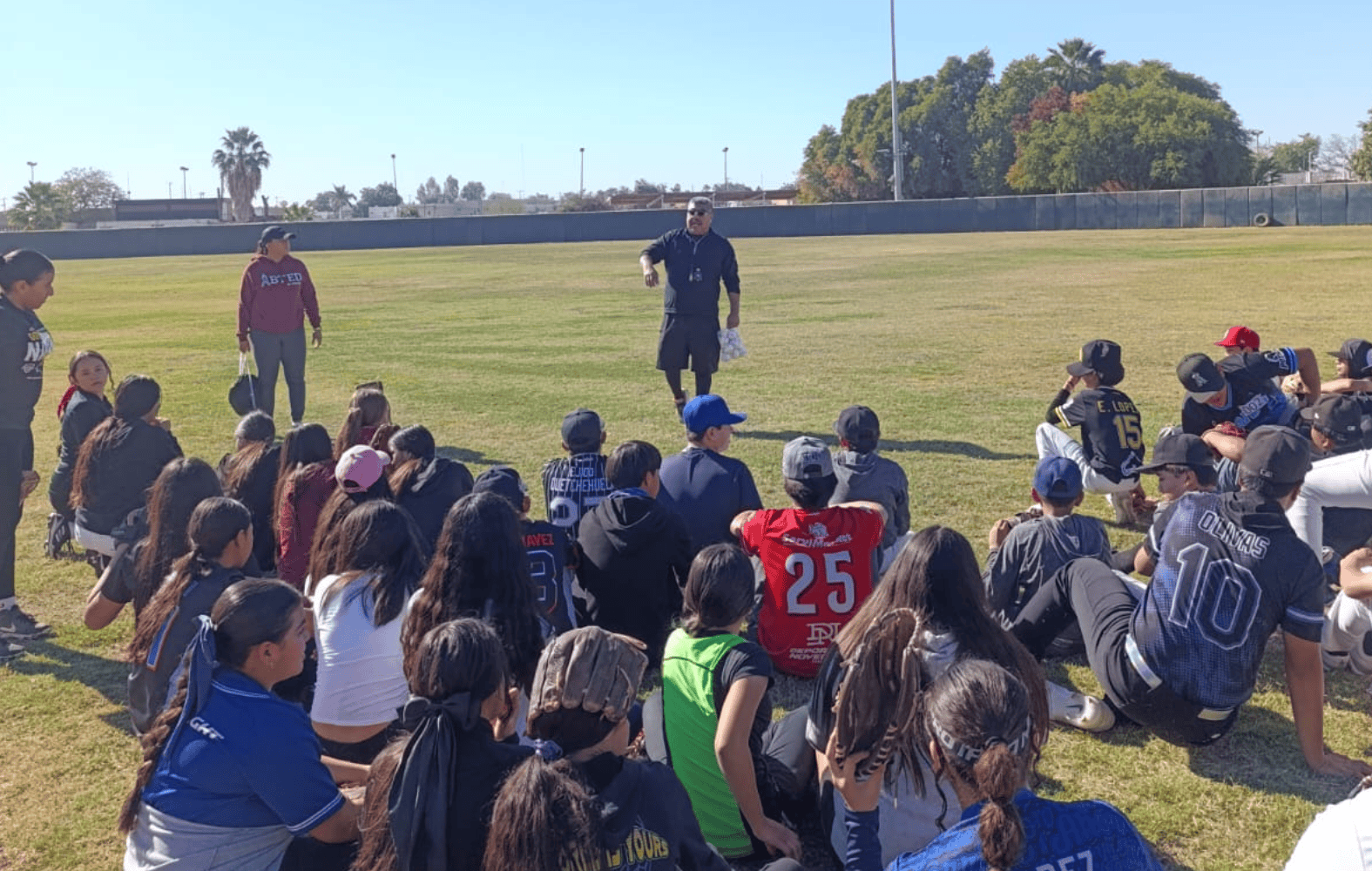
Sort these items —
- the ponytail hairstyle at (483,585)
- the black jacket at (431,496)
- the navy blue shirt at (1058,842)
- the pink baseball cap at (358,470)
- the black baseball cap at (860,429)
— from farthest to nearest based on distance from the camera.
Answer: the black baseball cap at (860,429), the black jacket at (431,496), the pink baseball cap at (358,470), the ponytail hairstyle at (483,585), the navy blue shirt at (1058,842)

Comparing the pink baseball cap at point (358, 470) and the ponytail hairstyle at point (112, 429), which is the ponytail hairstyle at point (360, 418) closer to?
the ponytail hairstyle at point (112, 429)

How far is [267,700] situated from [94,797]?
90.1 inches

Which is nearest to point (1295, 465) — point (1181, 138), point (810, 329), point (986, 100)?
point (810, 329)

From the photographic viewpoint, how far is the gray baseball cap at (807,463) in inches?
210

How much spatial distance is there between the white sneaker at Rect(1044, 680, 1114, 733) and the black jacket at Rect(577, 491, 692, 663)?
5.86 feet

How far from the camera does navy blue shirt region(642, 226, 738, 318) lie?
1198 cm

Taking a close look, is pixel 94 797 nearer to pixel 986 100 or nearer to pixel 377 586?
pixel 377 586

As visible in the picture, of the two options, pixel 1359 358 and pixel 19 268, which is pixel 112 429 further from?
pixel 1359 358

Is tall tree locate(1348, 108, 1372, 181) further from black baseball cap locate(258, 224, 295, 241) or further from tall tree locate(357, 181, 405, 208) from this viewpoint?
tall tree locate(357, 181, 405, 208)

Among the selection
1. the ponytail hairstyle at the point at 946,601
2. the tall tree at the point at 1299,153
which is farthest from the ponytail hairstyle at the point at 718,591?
the tall tree at the point at 1299,153

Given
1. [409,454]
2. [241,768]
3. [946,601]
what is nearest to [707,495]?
[409,454]

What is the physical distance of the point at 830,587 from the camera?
5.32 m

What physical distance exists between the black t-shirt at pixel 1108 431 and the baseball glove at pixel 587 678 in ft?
18.7

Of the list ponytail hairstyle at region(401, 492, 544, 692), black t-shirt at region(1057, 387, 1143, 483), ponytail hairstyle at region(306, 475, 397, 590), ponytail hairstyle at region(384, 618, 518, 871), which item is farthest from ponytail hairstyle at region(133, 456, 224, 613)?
black t-shirt at region(1057, 387, 1143, 483)
